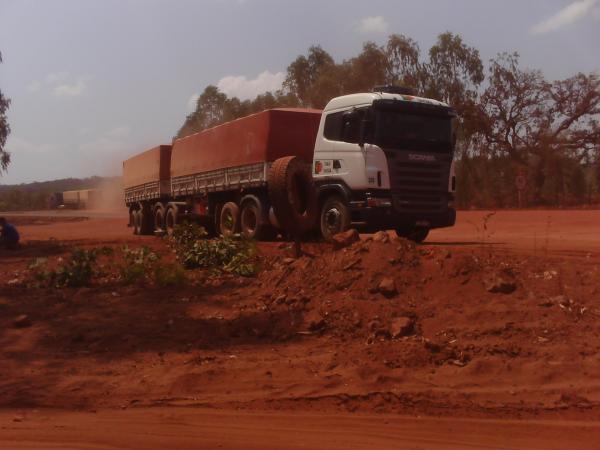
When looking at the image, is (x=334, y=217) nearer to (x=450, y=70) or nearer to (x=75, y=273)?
(x=75, y=273)

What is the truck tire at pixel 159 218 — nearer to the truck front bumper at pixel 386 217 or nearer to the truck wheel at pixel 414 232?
the truck wheel at pixel 414 232

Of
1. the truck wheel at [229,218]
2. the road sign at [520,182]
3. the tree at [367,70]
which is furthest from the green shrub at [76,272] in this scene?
the tree at [367,70]

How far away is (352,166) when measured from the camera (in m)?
12.7

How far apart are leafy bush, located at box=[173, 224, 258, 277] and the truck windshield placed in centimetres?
335

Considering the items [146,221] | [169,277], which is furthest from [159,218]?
[169,277]

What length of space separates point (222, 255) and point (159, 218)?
1123 centimetres

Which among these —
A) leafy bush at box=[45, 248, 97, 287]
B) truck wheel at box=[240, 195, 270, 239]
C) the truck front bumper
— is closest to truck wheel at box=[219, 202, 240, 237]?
truck wheel at box=[240, 195, 270, 239]

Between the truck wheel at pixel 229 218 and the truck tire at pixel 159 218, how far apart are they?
463cm

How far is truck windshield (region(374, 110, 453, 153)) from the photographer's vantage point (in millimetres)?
12594

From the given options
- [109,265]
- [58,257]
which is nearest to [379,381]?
[109,265]

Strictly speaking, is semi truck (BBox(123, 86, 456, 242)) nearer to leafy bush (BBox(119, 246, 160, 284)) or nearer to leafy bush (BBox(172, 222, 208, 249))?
leafy bush (BBox(172, 222, 208, 249))

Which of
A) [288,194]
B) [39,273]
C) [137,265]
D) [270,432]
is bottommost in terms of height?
[270,432]

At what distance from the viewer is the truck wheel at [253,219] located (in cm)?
1506

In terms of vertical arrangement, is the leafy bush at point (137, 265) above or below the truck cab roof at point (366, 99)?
below
